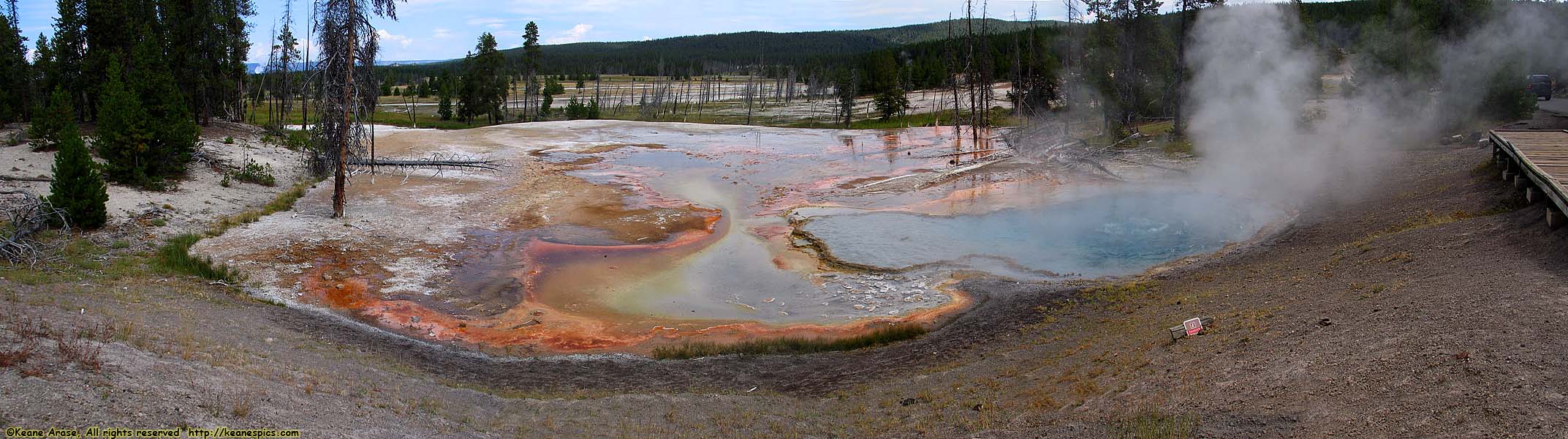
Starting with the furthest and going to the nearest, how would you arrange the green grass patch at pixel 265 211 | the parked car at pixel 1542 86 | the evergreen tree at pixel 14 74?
the evergreen tree at pixel 14 74 → the parked car at pixel 1542 86 → the green grass patch at pixel 265 211

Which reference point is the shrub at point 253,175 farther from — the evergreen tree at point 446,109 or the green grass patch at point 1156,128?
the evergreen tree at point 446,109

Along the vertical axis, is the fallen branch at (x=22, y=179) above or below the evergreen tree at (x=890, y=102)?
below

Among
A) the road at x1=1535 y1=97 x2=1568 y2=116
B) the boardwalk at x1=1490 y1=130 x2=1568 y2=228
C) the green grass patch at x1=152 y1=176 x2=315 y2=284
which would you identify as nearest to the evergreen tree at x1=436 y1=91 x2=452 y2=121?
the green grass patch at x1=152 y1=176 x2=315 y2=284

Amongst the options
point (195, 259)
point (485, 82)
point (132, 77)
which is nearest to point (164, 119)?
→ point (132, 77)

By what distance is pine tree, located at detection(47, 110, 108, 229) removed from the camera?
13969mm

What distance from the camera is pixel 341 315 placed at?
1216 cm

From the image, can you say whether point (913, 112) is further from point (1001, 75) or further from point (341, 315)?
point (341, 315)

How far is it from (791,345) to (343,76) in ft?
38.1

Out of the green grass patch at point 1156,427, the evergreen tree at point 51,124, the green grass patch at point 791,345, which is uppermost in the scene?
the evergreen tree at point 51,124

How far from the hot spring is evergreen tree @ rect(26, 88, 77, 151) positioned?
17412 millimetres

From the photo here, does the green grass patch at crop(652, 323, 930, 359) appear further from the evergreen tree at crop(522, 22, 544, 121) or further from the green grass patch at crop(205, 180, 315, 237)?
the evergreen tree at crop(522, 22, 544, 121)

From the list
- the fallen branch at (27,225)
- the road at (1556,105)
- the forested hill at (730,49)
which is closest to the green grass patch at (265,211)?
the fallen branch at (27,225)

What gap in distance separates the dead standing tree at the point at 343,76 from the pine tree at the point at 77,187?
12.9 feet

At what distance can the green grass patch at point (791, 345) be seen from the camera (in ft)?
35.7
